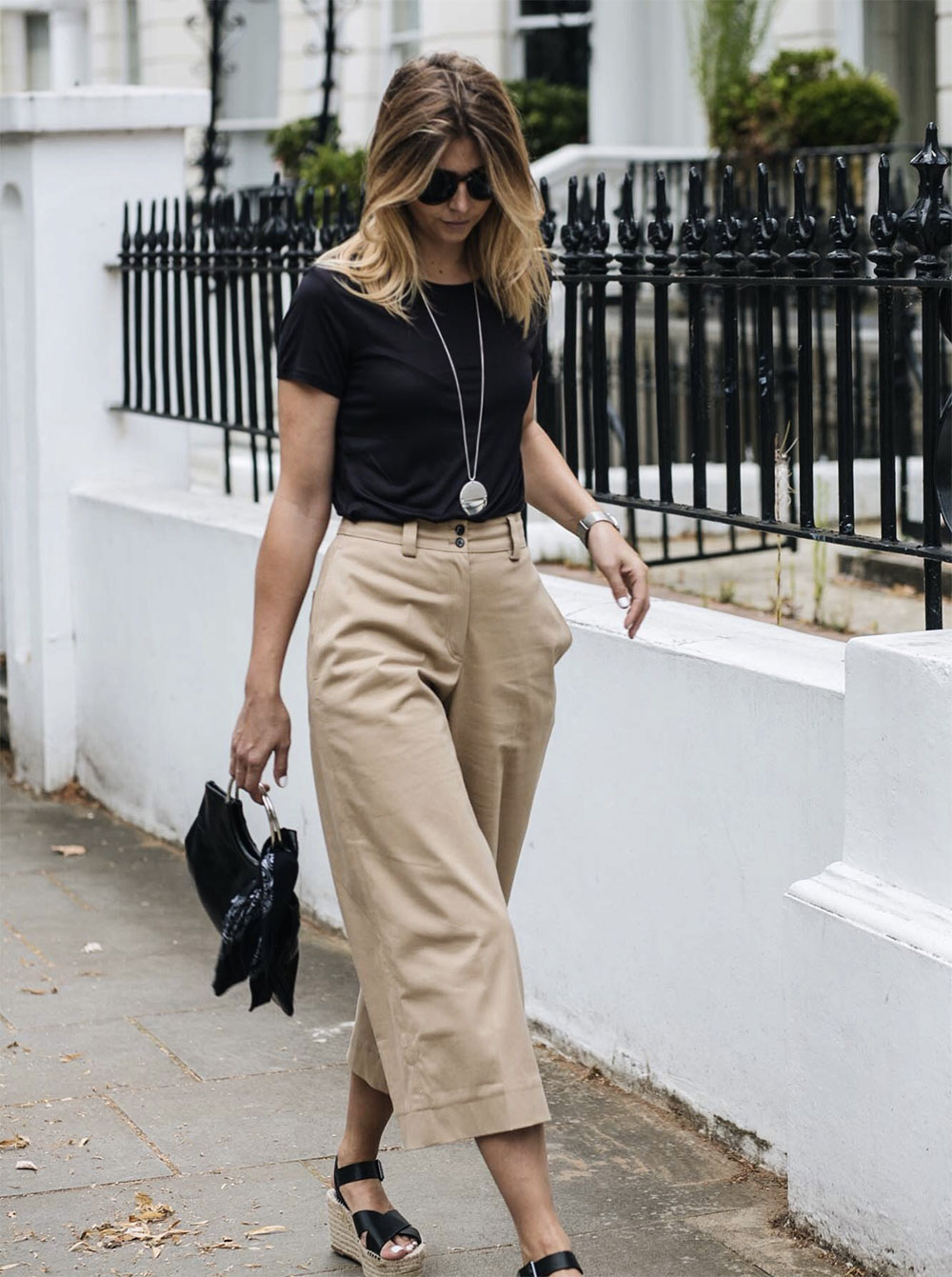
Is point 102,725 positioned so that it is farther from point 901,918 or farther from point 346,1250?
point 901,918

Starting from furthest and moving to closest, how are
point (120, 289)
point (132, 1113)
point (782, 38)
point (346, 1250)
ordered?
1. point (782, 38)
2. point (120, 289)
3. point (132, 1113)
4. point (346, 1250)

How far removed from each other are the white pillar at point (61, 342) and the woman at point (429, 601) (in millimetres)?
3818

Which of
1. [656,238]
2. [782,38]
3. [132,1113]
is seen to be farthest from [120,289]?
[782,38]

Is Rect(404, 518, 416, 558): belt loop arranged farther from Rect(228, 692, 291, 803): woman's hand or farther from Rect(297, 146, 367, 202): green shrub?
Rect(297, 146, 367, 202): green shrub

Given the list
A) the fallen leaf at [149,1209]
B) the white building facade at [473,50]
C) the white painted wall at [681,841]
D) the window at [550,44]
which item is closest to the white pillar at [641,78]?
the white building facade at [473,50]

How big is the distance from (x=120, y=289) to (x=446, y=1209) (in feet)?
13.5

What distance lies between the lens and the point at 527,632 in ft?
11.3

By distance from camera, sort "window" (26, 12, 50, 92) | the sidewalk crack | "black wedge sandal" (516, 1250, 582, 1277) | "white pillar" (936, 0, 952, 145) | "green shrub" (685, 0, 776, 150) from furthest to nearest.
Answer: "window" (26, 12, 50, 92), "green shrub" (685, 0, 776, 150), "white pillar" (936, 0, 952, 145), the sidewalk crack, "black wedge sandal" (516, 1250, 582, 1277)

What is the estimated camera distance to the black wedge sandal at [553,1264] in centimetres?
322

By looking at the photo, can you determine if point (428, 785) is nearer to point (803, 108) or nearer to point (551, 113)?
point (803, 108)

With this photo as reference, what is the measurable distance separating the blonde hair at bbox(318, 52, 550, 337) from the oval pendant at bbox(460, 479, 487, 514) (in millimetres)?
301

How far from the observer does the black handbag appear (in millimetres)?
3549

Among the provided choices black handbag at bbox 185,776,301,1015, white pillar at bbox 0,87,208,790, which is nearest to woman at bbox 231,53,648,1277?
black handbag at bbox 185,776,301,1015

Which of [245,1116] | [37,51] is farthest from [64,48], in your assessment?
[245,1116]
